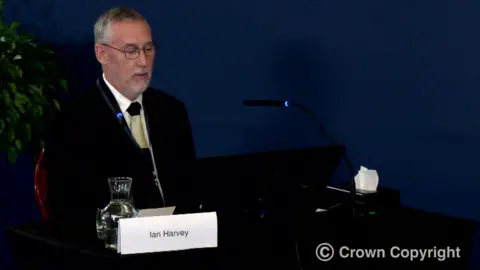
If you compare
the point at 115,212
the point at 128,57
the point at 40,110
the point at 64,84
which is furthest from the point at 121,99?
the point at 64,84

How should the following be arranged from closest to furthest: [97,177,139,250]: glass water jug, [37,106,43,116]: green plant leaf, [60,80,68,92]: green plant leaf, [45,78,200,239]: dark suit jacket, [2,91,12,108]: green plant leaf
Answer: [97,177,139,250]: glass water jug
[45,78,200,239]: dark suit jacket
[2,91,12,108]: green plant leaf
[37,106,43,116]: green plant leaf
[60,80,68,92]: green plant leaf

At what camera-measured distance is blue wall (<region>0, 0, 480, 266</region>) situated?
151 inches

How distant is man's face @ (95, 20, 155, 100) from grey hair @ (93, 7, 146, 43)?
0.02 meters

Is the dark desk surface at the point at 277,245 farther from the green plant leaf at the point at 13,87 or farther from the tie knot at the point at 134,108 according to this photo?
the green plant leaf at the point at 13,87

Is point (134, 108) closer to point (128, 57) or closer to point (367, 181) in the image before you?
point (128, 57)

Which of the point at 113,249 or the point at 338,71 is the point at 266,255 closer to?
the point at 113,249

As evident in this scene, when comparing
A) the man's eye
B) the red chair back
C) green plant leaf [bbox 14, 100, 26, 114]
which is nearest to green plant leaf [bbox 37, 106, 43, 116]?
green plant leaf [bbox 14, 100, 26, 114]

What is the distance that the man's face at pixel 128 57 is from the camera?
129 inches

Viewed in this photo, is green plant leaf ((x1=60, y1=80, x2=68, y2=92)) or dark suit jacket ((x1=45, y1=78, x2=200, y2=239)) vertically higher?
green plant leaf ((x1=60, y1=80, x2=68, y2=92))

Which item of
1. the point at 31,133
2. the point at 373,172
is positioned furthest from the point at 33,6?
the point at 373,172

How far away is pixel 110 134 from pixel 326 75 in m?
1.32

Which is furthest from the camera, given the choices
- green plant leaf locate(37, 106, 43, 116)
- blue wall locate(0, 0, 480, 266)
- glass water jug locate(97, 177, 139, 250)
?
green plant leaf locate(37, 106, 43, 116)

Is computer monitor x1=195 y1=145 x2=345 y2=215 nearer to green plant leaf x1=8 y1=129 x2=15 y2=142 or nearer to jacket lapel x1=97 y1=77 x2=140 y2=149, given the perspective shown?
jacket lapel x1=97 y1=77 x2=140 y2=149

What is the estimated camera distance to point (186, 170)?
251cm
